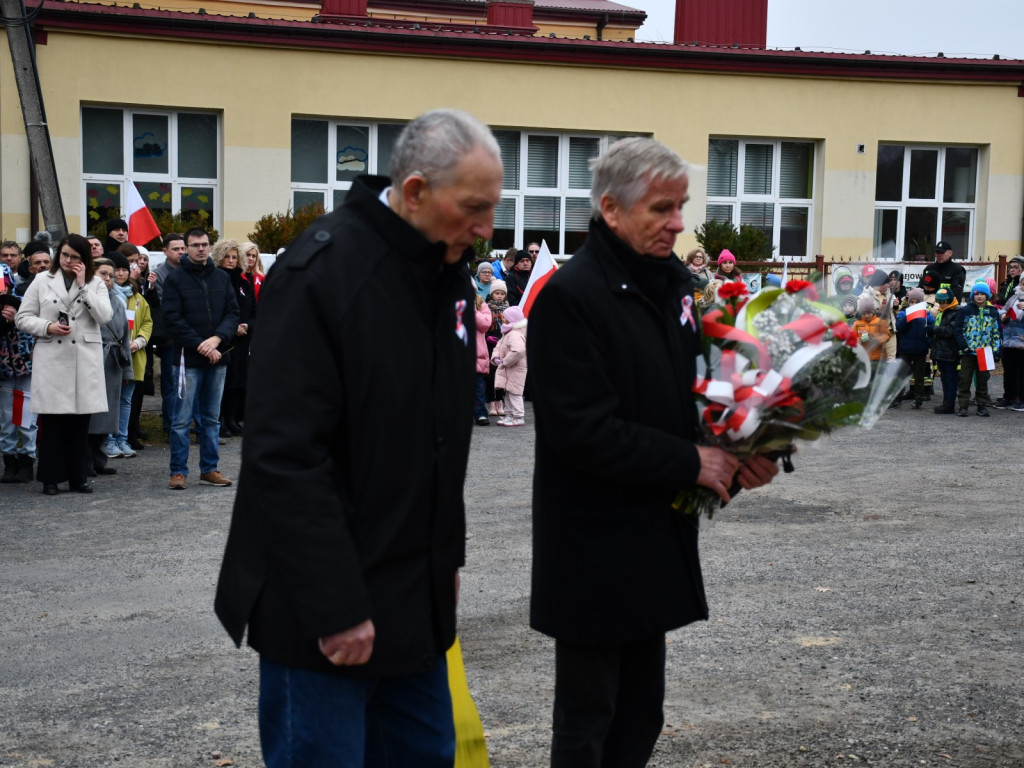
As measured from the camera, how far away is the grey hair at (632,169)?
3.46m

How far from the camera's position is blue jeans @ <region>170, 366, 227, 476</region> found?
34.5 ft

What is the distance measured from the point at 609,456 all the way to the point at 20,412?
8934 millimetres

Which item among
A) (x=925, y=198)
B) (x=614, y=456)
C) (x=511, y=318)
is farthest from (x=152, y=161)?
(x=614, y=456)

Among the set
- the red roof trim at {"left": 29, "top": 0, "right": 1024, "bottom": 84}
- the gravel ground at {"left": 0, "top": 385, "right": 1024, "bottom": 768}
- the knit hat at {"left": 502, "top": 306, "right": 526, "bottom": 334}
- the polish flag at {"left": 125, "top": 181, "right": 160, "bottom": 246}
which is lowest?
the gravel ground at {"left": 0, "top": 385, "right": 1024, "bottom": 768}

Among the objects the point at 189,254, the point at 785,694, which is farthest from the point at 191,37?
the point at 785,694

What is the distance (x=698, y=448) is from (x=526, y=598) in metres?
3.60

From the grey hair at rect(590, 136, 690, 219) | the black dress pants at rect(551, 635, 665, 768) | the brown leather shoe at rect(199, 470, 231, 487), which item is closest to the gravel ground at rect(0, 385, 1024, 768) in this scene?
the brown leather shoe at rect(199, 470, 231, 487)

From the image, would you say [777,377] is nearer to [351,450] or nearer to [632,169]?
[632,169]

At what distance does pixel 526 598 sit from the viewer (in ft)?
22.7

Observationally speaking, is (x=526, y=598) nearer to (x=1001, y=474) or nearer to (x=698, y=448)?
(x=698, y=448)

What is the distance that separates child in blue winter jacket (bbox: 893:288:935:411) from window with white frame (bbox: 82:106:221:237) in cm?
1155

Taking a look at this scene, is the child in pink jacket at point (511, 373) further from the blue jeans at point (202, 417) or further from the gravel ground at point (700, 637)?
the blue jeans at point (202, 417)

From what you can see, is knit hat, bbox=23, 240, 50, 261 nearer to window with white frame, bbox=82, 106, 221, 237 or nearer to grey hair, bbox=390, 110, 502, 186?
window with white frame, bbox=82, 106, 221, 237

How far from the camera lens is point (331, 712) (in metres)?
2.83
